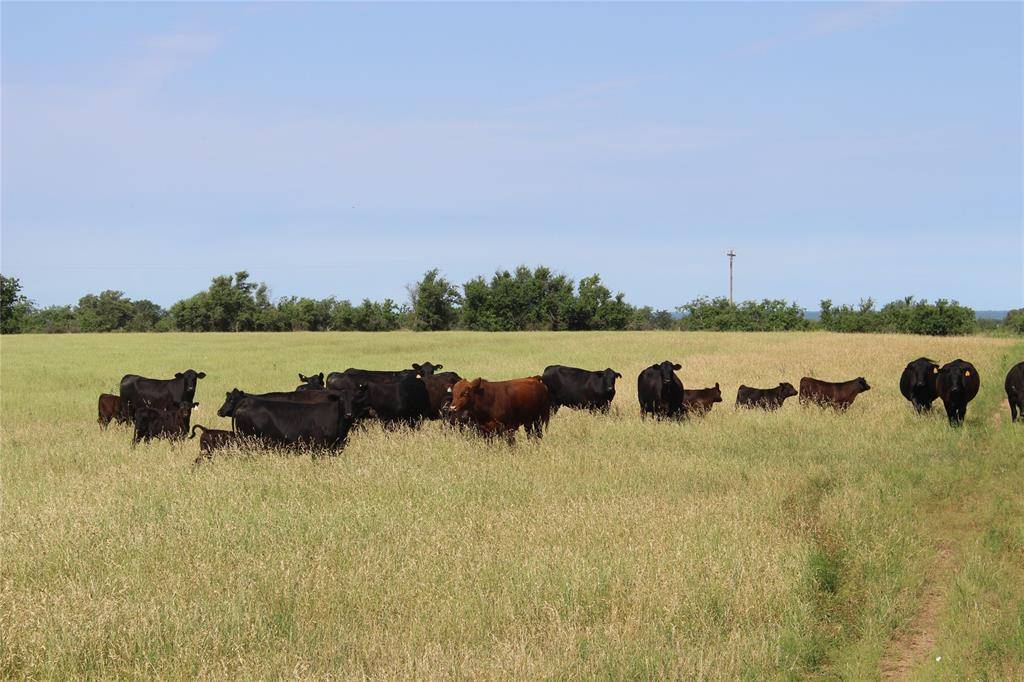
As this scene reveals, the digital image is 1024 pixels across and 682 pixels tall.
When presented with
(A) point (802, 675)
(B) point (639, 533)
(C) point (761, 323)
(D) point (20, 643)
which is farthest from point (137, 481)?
(C) point (761, 323)

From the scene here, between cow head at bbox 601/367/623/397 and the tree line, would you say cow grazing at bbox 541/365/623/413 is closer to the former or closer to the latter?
cow head at bbox 601/367/623/397

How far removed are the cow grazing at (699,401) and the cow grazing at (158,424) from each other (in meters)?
9.77

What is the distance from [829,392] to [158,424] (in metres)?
14.2

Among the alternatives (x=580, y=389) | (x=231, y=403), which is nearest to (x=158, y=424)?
(x=231, y=403)

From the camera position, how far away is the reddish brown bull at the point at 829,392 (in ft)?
62.0

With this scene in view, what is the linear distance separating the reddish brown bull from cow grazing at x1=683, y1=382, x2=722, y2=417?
6.78ft

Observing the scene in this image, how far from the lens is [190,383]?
1759 cm

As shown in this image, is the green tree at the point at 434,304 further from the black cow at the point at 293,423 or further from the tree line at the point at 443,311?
the black cow at the point at 293,423

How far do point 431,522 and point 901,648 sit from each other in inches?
173

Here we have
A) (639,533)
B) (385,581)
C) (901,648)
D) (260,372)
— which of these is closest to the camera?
(901,648)

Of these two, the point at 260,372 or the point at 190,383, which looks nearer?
the point at 190,383

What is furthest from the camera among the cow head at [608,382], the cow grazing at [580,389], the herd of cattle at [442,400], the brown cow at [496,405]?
the cow grazing at [580,389]

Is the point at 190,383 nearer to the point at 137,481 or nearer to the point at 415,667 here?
the point at 137,481

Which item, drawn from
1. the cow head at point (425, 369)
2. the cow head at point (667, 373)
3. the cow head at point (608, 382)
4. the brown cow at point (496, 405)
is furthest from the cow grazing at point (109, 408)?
the cow head at point (667, 373)
